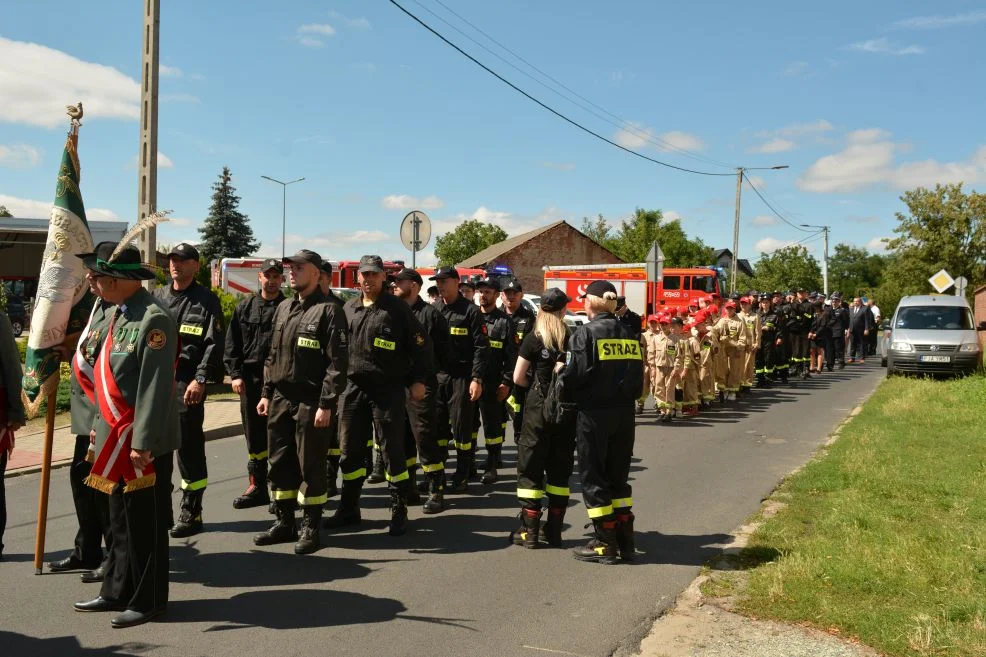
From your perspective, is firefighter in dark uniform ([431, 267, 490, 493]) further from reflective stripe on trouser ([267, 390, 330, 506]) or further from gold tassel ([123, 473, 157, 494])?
gold tassel ([123, 473, 157, 494])

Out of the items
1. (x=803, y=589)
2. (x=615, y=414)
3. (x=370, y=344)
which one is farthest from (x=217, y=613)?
(x=803, y=589)

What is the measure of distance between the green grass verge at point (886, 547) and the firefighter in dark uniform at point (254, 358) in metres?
4.19

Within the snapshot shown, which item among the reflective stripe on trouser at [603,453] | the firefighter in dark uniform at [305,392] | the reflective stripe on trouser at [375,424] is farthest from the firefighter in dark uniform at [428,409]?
the reflective stripe on trouser at [603,453]

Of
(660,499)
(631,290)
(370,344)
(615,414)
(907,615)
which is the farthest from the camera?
(631,290)

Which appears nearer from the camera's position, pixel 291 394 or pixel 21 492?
pixel 291 394

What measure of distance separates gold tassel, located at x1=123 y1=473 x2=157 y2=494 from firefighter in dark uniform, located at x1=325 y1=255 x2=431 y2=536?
1911 mm

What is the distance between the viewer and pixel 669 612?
16.1ft

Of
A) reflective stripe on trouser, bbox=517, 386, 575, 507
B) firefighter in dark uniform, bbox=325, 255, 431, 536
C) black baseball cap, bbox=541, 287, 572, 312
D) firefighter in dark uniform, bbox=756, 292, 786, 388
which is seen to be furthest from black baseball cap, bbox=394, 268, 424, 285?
firefighter in dark uniform, bbox=756, 292, 786, 388

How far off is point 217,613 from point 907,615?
12.4 ft

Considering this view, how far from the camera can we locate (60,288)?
5.97 meters

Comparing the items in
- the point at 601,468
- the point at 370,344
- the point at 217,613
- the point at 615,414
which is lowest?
the point at 217,613

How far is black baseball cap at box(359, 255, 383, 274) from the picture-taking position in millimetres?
6473

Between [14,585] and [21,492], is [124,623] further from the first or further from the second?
[21,492]

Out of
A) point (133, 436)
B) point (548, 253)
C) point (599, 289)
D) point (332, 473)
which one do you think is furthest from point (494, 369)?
point (548, 253)
